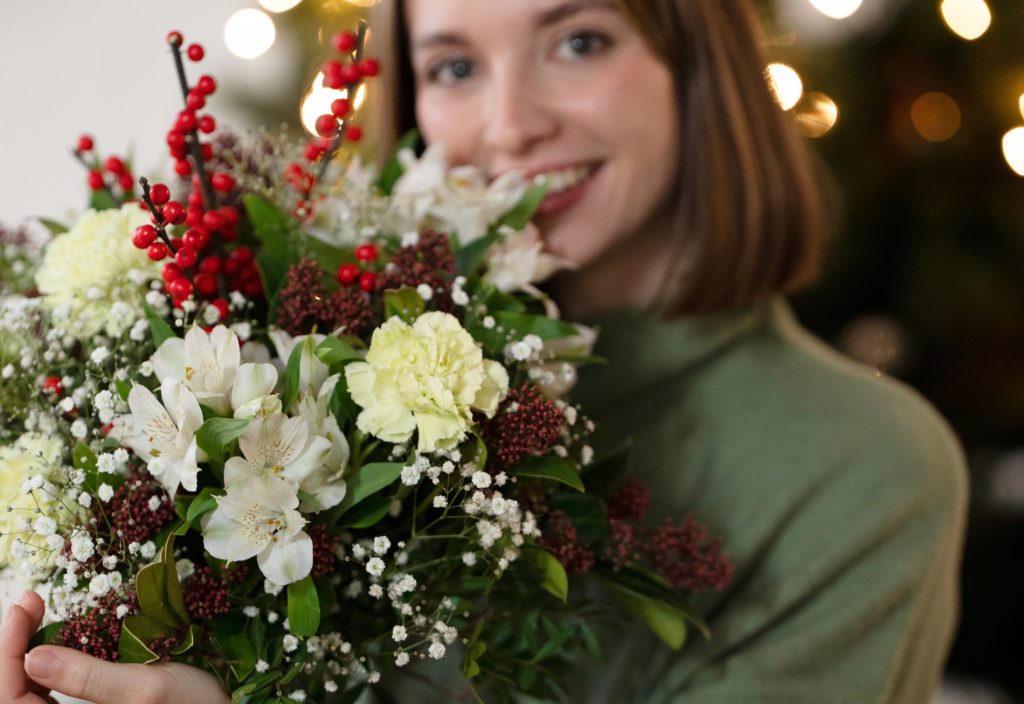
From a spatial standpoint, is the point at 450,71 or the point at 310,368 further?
the point at 450,71

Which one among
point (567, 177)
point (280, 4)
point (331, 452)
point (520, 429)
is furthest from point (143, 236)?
point (280, 4)

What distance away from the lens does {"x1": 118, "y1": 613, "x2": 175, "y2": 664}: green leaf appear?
613 millimetres

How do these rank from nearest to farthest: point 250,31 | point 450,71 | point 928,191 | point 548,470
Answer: point 548,470, point 450,71, point 928,191, point 250,31

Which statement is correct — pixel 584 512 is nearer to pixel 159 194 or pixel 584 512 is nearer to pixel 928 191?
pixel 159 194

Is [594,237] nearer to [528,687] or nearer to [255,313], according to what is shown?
[255,313]

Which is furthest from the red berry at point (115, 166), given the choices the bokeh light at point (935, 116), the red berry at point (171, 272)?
the bokeh light at point (935, 116)

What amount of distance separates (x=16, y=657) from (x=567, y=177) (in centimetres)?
75

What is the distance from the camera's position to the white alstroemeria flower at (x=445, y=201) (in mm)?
852

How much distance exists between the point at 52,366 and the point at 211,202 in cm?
19

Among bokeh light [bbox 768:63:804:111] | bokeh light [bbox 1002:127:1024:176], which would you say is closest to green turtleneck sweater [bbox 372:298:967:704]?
bokeh light [bbox 768:63:804:111]

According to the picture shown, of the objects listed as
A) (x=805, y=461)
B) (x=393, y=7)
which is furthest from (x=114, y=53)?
(x=805, y=461)

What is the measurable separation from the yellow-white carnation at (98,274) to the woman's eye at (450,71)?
1.56ft

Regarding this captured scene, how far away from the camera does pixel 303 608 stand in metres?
0.63

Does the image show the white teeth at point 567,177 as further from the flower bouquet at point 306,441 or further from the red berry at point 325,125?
the red berry at point 325,125
